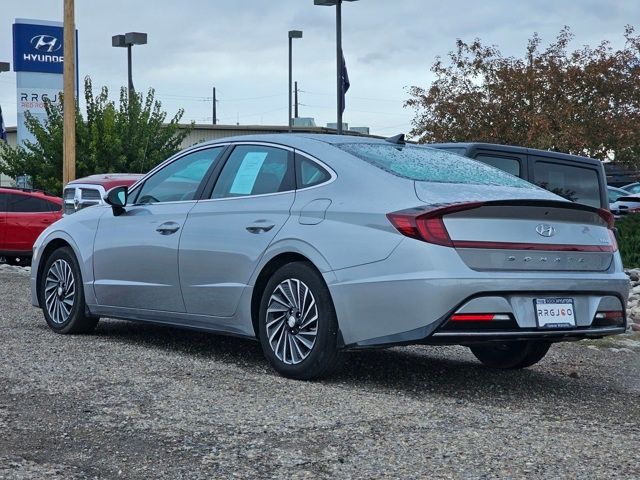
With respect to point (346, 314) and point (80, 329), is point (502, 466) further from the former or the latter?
point (80, 329)

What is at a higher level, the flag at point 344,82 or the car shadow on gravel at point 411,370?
the flag at point 344,82

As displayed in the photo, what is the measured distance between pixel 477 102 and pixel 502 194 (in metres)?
24.8

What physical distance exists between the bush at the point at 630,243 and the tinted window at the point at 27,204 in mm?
10083

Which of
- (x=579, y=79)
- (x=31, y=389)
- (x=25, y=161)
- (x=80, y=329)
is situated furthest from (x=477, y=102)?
(x=31, y=389)

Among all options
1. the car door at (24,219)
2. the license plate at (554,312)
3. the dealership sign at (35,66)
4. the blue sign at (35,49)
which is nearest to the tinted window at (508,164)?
the license plate at (554,312)

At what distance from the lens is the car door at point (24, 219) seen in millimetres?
19656

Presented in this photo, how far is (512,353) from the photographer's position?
746 centimetres

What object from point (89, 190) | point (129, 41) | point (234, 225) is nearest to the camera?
point (234, 225)

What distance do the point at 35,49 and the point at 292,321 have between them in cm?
2865

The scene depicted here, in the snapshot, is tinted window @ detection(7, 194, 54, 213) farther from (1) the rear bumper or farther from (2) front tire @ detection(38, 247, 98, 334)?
(1) the rear bumper

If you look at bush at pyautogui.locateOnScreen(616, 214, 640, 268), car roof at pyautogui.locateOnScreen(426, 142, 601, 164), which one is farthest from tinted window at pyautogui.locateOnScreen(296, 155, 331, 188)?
bush at pyautogui.locateOnScreen(616, 214, 640, 268)

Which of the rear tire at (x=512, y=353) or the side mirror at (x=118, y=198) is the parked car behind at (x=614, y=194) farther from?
the side mirror at (x=118, y=198)

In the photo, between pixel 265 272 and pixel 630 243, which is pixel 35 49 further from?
pixel 265 272

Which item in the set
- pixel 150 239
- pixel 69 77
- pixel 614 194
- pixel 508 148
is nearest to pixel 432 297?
pixel 150 239
